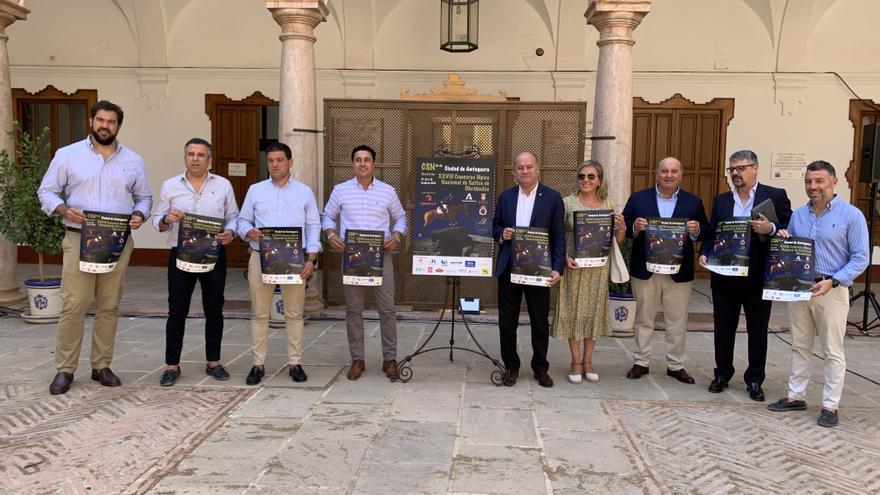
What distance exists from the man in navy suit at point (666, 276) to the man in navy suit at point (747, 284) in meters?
0.18

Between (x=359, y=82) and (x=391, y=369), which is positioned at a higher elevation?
(x=359, y=82)

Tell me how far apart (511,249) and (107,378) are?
3.43 metres

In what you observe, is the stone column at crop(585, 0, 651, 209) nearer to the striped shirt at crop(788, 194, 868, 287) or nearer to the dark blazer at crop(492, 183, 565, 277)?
the dark blazer at crop(492, 183, 565, 277)

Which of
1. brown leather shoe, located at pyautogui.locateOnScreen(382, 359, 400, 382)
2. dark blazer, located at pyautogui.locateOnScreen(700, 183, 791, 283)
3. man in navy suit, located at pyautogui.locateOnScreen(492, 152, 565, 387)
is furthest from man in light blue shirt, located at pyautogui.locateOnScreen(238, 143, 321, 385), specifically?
dark blazer, located at pyautogui.locateOnScreen(700, 183, 791, 283)

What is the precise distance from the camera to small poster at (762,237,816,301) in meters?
4.45

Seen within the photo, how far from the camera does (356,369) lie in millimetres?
5488

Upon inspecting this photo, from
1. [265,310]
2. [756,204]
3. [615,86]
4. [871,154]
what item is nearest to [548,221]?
[756,204]

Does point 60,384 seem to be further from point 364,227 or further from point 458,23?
point 458,23

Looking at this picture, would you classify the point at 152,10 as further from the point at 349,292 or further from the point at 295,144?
the point at 349,292

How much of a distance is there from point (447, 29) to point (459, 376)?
17.1 feet

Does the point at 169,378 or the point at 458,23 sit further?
the point at 458,23

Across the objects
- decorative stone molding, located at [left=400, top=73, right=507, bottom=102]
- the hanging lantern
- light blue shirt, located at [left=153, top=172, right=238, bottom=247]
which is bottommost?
light blue shirt, located at [left=153, top=172, right=238, bottom=247]

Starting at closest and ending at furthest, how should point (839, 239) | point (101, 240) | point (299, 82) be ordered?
point (839, 239) → point (101, 240) → point (299, 82)

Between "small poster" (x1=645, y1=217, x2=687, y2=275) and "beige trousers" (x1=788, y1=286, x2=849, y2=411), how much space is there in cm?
90
